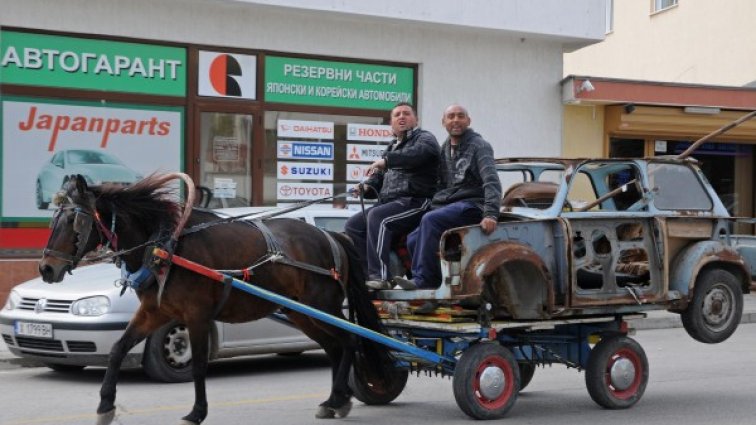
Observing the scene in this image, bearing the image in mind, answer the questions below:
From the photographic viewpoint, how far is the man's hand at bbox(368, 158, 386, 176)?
8922 millimetres

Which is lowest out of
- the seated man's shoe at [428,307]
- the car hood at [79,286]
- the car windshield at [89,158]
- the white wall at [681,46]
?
the car hood at [79,286]

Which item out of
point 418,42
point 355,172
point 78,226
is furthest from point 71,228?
point 418,42

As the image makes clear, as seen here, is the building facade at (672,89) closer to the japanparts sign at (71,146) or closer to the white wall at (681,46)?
the white wall at (681,46)

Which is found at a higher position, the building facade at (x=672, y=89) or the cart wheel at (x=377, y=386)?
the building facade at (x=672, y=89)

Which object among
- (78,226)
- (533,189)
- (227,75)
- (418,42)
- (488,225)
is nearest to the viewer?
(78,226)

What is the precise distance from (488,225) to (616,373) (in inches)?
73.2

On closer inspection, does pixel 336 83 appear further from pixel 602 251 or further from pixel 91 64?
pixel 602 251

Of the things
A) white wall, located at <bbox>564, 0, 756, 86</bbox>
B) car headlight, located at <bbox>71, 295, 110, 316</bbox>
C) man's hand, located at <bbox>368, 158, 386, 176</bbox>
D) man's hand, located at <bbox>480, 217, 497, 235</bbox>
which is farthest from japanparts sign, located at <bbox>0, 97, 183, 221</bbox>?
white wall, located at <bbox>564, 0, 756, 86</bbox>

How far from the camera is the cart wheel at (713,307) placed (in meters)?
9.35

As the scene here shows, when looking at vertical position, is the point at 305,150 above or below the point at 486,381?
above

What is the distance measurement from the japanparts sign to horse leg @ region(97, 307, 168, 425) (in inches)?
319

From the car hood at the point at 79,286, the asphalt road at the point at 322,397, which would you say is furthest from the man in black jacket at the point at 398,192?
the car hood at the point at 79,286

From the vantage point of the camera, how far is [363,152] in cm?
1866

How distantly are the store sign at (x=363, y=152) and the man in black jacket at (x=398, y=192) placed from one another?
937 centimetres
